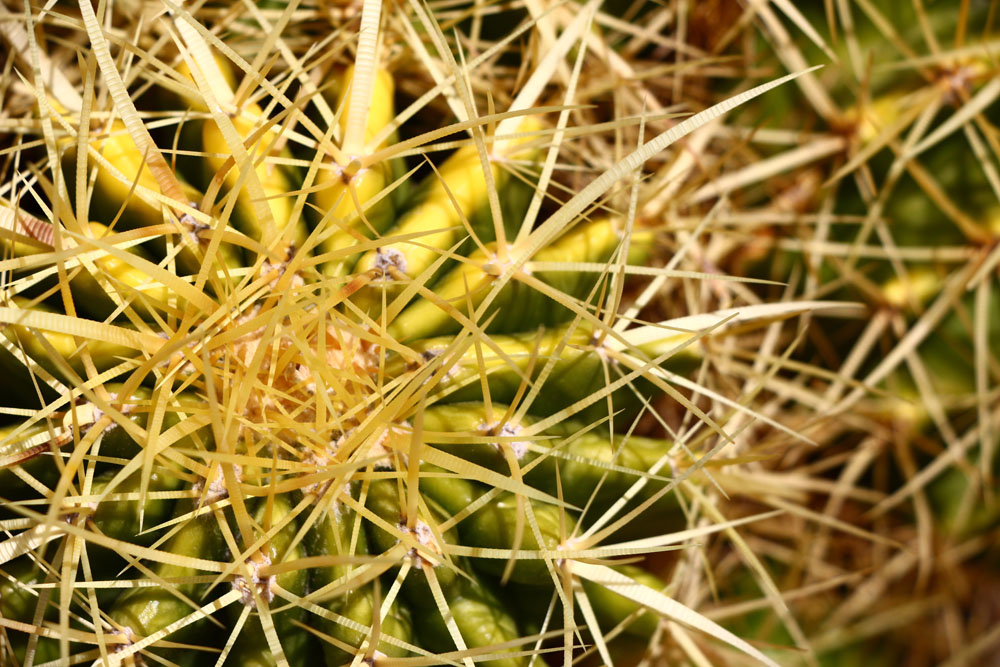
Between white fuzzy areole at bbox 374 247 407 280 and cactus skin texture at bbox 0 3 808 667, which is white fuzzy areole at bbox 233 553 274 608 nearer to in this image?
cactus skin texture at bbox 0 3 808 667

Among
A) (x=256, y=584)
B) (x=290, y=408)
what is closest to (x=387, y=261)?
(x=290, y=408)

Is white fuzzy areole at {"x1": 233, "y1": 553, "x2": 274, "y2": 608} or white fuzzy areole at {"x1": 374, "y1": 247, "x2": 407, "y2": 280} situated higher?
white fuzzy areole at {"x1": 374, "y1": 247, "x2": 407, "y2": 280}

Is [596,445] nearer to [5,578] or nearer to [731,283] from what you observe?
[731,283]

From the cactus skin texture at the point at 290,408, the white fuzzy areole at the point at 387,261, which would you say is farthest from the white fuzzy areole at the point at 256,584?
the white fuzzy areole at the point at 387,261

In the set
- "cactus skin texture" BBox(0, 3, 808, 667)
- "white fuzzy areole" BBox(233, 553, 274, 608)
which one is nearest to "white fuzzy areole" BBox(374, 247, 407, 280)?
"cactus skin texture" BBox(0, 3, 808, 667)

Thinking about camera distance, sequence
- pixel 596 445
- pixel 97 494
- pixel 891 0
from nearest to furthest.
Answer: pixel 97 494, pixel 596 445, pixel 891 0

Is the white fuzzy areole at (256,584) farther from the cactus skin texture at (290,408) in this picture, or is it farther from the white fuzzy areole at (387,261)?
the white fuzzy areole at (387,261)

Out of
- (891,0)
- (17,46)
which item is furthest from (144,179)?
(891,0)

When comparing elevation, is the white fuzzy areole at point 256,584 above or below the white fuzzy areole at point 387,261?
below
